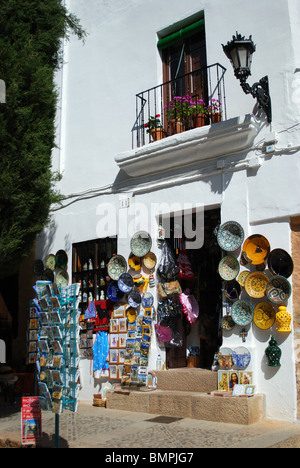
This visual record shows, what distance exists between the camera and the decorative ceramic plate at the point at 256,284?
704cm

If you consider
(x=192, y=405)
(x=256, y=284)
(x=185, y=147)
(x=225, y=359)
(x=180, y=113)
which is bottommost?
(x=192, y=405)

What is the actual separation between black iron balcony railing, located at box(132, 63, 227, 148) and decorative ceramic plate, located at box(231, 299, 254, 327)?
2912 mm

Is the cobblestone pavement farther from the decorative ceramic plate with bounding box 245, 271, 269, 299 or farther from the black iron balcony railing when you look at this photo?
the black iron balcony railing

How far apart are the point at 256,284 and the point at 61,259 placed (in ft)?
14.4

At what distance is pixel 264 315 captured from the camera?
7.00m

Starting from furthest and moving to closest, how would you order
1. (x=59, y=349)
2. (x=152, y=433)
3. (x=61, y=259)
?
(x=61, y=259) < (x=152, y=433) < (x=59, y=349)

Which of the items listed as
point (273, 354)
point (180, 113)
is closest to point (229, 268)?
point (273, 354)

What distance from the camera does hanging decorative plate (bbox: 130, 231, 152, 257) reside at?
340 inches

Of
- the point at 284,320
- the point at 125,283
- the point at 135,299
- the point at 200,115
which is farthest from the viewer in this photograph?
the point at 125,283

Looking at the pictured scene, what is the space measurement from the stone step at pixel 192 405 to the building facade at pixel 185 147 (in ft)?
1.32

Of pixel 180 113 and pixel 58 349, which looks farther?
pixel 180 113

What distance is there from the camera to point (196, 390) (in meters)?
7.59

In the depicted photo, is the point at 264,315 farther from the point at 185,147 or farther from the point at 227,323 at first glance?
the point at 185,147

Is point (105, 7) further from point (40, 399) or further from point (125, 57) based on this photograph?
point (40, 399)
